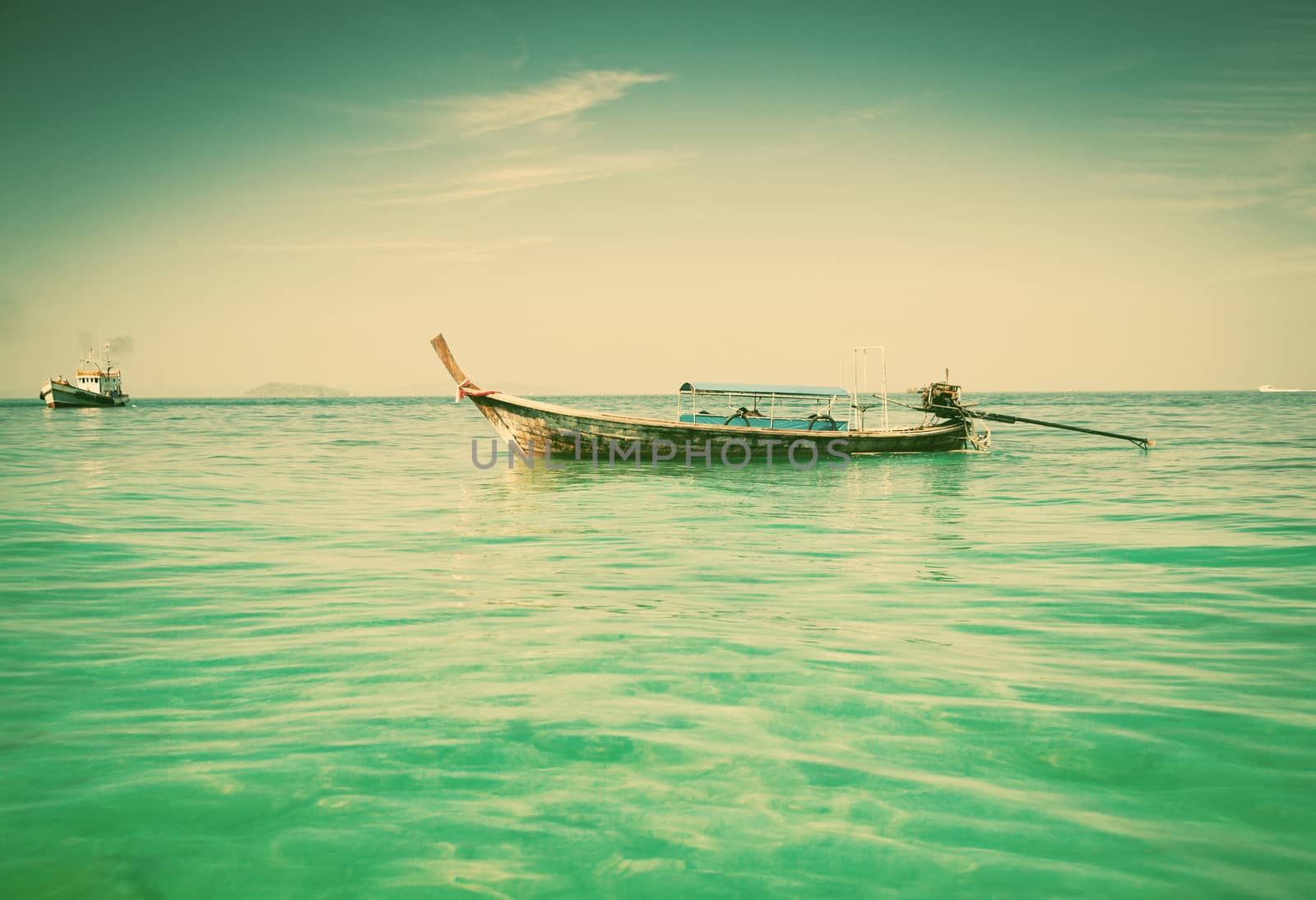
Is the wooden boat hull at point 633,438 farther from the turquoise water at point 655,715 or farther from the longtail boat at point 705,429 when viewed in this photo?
the turquoise water at point 655,715

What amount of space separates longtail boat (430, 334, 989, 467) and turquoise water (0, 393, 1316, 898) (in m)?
10.7

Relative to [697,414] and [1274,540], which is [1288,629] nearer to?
[1274,540]

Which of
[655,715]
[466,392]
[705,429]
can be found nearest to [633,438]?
[705,429]

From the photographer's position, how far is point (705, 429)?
74.2 feet

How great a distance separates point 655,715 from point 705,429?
59.4 feet

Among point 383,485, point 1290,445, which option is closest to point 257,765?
point 383,485

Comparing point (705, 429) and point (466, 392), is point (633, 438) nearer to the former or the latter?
point (705, 429)

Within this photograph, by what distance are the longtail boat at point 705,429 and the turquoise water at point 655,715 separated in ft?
35.2

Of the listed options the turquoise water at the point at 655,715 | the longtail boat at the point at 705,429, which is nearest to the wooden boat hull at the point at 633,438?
the longtail boat at the point at 705,429

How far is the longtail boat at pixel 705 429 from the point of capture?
22.2m

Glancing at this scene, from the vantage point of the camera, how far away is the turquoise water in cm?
323

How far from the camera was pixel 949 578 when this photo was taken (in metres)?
8.83

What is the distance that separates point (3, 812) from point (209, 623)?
3.37 metres

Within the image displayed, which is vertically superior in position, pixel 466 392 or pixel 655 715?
pixel 466 392
